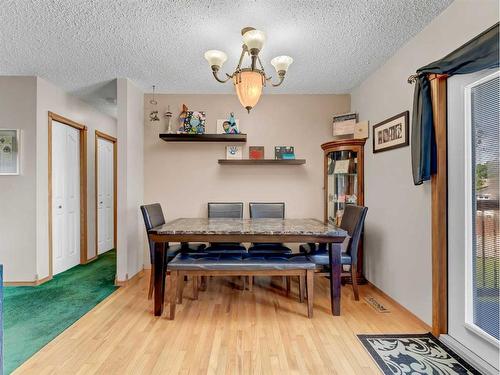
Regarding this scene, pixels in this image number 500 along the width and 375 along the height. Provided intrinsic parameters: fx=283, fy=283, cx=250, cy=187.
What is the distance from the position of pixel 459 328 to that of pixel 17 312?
11.9ft

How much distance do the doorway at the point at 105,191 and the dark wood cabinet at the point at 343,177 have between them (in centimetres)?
359

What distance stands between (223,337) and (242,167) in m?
2.29

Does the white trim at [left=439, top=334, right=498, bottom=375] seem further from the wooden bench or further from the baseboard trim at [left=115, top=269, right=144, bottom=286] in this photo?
the baseboard trim at [left=115, top=269, right=144, bottom=286]

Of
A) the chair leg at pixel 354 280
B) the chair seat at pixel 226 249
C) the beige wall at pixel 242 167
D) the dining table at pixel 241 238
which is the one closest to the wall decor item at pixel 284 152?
the beige wall at pixel 242 167

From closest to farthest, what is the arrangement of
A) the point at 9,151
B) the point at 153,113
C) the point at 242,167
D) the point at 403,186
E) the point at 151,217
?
1. the point at 403,186
2. the point at 151,217
3. the point at 9,151
4. the point at 153,113
5. the point at 242,167

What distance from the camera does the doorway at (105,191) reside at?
4.63m

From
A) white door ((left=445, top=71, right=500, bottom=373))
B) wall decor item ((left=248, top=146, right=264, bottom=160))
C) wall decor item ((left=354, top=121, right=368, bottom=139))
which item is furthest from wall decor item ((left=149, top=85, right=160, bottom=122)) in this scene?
white door ((left=445, top=71, right=500, bottom=373))

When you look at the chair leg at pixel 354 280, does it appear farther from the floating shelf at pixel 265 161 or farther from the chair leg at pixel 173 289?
the chair leg at pixel 173 289

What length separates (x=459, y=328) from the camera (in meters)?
1.95

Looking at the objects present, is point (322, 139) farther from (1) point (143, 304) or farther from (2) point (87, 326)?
(2) point (87, 326)

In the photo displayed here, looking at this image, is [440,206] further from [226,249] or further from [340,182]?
[226,249]

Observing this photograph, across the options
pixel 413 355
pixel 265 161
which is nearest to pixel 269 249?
pixel 265 161

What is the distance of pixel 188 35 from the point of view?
2418 millimetres

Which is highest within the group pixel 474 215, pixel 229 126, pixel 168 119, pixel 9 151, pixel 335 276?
pixel 168 119
